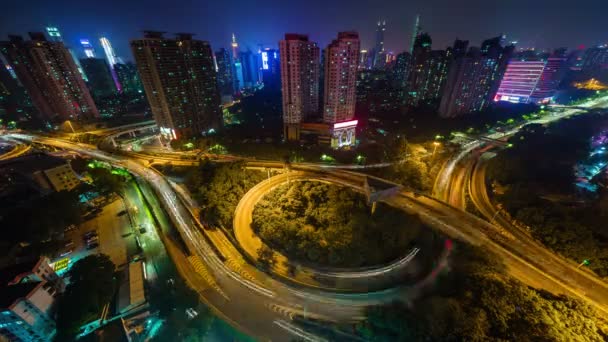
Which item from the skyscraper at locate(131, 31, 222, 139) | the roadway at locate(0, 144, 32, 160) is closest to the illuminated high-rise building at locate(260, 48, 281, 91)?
the skyscraper at locate(131, 31, 222, 139)

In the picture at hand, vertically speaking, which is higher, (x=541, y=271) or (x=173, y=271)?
(x=541, y=271)

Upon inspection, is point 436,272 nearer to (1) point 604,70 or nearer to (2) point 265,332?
(2) point 265,332

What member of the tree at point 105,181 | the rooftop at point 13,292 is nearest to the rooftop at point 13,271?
the rooftop at point 13,292

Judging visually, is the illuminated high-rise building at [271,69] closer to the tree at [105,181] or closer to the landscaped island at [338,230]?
the tree at [105,181]

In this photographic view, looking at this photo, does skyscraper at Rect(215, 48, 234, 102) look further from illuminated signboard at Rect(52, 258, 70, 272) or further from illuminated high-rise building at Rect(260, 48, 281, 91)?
illuminated signboard at Rect(52, 258, 70, 272)

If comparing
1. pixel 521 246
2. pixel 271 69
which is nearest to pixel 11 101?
pixel 271 69

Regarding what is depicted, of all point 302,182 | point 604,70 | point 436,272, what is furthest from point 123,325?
point 604,70
